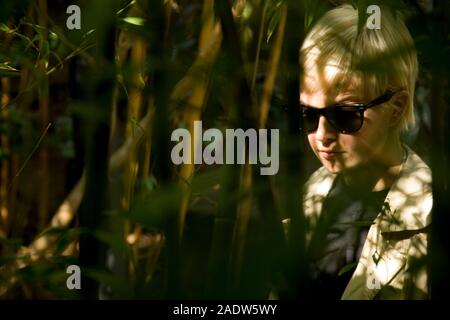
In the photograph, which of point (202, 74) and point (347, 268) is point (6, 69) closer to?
point (202, 74)

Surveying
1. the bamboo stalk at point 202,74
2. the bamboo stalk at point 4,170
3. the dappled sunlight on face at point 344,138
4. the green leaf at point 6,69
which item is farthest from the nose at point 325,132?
the bamboo stalk at point 4,170

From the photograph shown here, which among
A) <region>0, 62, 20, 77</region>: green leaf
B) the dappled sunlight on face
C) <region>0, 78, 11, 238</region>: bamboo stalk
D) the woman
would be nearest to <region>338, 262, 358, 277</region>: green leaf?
the woman

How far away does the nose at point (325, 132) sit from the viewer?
0.98 m

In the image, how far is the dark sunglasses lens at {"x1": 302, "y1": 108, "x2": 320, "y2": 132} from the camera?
3.21ft

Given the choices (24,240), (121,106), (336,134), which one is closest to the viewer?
(336,134)

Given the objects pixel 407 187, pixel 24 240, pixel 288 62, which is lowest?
pixel 24 240

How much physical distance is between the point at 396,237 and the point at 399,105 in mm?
167

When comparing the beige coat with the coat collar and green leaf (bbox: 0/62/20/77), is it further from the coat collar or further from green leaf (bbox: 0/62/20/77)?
green leaf (bbox: 0/62/20/77)

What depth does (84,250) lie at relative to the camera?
2.94 feet

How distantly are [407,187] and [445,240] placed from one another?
0.26m

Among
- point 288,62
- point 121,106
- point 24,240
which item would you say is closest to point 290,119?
point 288,62

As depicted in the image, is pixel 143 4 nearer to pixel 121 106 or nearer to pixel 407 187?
pixel 407 187

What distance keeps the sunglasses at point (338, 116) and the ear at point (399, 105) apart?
0.05 m

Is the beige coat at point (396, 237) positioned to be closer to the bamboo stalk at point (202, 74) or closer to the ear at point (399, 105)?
the ear at point (399, 105)
